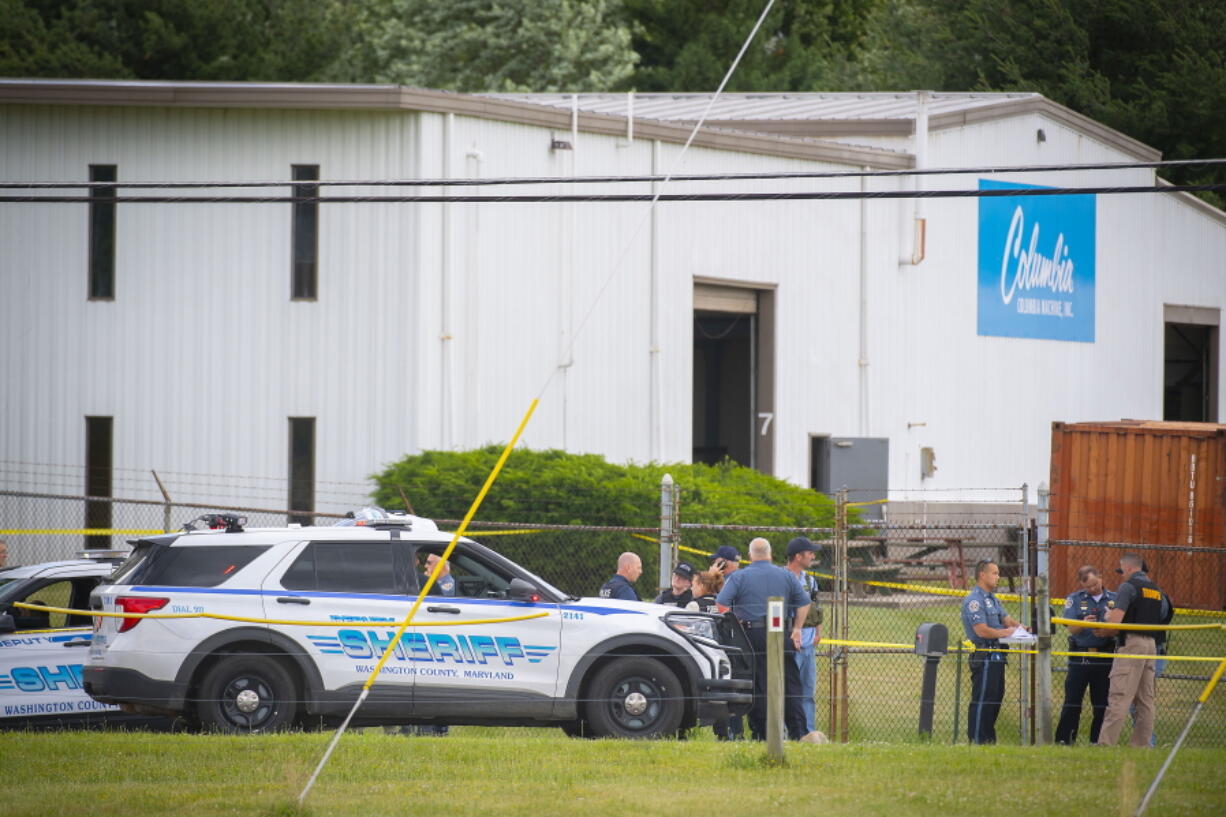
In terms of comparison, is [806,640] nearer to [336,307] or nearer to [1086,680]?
[1086,680]

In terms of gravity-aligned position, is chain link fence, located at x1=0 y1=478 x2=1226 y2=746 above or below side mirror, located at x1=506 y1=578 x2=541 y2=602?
below

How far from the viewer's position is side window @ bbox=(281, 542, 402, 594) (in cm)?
1287

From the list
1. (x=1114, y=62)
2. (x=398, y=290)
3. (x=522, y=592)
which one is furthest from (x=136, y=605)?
(x=1114, y=62)

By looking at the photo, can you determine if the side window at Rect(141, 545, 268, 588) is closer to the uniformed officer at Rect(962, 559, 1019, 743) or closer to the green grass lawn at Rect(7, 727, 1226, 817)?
the green grass lawn at Rect(7, 727, 1226, 817)

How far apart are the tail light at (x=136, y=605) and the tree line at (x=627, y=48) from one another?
34.6 m

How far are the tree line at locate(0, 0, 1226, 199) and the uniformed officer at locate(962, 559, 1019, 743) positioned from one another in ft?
115

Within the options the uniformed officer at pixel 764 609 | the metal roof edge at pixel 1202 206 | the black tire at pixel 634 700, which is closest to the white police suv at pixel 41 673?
the black tire at pixel 634 700

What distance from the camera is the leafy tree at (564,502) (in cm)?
2272

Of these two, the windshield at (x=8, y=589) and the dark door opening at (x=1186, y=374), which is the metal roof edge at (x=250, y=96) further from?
the dark door opening at (x=1186, y=374)

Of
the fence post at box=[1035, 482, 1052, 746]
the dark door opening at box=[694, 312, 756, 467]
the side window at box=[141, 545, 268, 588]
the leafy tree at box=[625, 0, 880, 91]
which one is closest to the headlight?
the fence post at box=[1035, 482, 1052, 746]

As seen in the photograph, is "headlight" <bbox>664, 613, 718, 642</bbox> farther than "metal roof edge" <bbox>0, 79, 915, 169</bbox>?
No

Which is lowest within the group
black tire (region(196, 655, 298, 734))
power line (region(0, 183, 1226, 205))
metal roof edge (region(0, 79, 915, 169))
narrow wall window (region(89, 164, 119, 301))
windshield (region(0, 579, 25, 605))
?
black tire (region(196, 655, 298, 734))

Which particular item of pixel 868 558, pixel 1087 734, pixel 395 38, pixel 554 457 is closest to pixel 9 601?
pixel 1087 734

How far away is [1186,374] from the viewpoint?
41.9m
